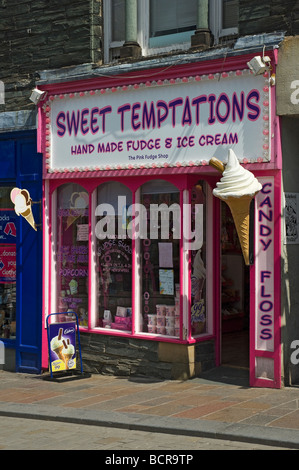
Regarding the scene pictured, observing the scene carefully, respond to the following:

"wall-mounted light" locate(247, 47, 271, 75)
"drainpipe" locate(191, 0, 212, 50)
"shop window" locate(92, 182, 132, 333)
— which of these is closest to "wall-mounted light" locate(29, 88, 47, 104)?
"shop window" locate(92, 182, 132, 333)

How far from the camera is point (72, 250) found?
1276 cm

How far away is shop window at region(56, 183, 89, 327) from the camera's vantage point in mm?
12617

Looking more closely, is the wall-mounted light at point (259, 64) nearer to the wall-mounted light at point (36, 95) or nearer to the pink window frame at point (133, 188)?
the pink window frame at point (133, 188)

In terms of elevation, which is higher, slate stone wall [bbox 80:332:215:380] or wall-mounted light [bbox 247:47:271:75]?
wall-mounted light [bbox 247:47:271:75]

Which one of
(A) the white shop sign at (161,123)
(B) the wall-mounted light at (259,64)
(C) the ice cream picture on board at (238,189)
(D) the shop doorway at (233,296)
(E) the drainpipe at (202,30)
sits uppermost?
(E) the drainpipe at (202,30)

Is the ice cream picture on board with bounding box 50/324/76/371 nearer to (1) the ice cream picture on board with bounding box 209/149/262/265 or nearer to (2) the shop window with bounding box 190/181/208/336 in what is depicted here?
(2) the shop window with bounding box 190/181/208/336

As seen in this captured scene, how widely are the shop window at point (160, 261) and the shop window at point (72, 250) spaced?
1.13 metres

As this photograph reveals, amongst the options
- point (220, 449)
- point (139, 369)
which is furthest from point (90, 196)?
point (220, 449)

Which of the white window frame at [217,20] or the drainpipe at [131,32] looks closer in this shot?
the white window frame at [217,20]

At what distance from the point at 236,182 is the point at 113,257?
2952 millimetres

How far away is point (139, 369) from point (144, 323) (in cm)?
69

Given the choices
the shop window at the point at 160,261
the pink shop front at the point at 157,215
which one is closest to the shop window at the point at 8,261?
the pink shop front at the point at 157,215

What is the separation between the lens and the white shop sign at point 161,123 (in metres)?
10.7

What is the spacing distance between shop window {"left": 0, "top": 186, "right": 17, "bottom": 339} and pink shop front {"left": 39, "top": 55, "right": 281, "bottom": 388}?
31.2 inches
